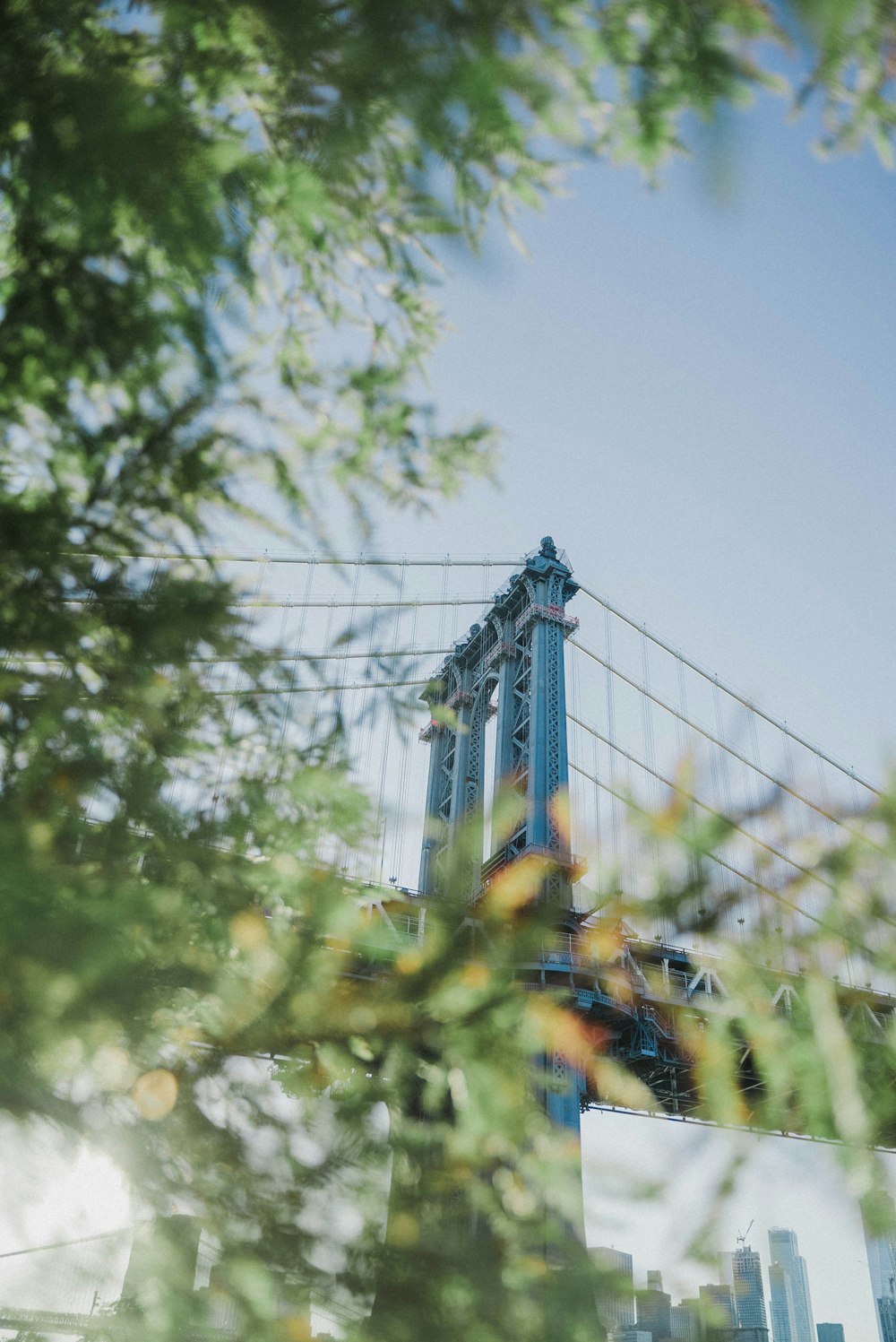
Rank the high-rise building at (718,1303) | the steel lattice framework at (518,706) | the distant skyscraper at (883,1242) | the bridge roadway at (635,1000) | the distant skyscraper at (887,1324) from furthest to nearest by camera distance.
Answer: the steel lattice framework at (518,706)
the distant skyscraper at (887,1324)
the bridge roadway at (635,1000)
the distant skyscraper at (883,1242)
the high-rise building at (718,1303)

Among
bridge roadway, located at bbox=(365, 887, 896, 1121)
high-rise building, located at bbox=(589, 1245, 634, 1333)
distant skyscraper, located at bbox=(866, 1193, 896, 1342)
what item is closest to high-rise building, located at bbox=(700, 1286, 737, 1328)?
high-rise building, located at bbox=(589, 1245, 634, 1333)

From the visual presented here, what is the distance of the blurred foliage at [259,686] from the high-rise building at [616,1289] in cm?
5

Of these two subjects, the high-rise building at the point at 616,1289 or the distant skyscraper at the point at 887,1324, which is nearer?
the high-rise building at the point at 616,1289

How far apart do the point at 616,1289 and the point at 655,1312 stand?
0.10 meters

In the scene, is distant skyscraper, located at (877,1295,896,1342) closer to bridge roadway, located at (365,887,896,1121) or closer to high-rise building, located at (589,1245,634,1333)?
bridge roadway, located at (365,887,896,1121)

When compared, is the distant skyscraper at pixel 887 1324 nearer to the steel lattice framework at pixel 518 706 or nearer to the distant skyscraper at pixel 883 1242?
the steel lattice framework at pixel 518 706

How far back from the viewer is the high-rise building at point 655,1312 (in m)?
2.00

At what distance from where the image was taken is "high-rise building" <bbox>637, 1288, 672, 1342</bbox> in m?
2.00

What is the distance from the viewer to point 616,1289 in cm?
204

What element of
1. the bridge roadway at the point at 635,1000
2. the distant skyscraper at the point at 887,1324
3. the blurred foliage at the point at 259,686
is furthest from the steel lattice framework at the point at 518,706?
the blurred foliage at the point at 259,686

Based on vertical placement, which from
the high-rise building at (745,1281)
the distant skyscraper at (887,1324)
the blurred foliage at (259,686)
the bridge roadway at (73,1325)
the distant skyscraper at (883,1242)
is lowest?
the distant skyscraper at (887,1324)

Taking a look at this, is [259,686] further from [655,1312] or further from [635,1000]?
[635,1000]

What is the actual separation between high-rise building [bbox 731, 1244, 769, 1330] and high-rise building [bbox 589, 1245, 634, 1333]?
0.25 m

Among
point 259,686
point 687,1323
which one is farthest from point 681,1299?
point 259,686
